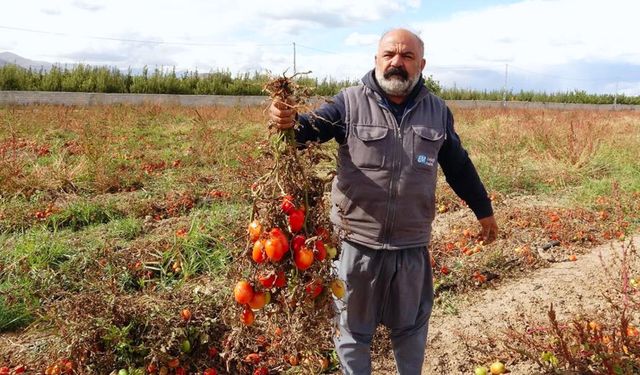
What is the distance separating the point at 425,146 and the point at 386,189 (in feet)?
0.88

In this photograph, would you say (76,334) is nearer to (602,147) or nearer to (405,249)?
(405,249)

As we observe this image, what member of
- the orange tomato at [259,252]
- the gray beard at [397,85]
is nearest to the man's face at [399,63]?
the gray beard at [397,85]

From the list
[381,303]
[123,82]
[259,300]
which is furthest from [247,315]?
[123,82]

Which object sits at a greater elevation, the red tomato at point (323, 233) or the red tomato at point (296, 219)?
the red tomato at point (296, 219)

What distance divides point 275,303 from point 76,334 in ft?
4.51

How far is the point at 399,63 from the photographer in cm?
224

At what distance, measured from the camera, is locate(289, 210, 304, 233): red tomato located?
177 centimetres

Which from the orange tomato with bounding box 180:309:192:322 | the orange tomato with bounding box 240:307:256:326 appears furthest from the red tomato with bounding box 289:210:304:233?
the orange tomato with bounding box 180:309:192:322

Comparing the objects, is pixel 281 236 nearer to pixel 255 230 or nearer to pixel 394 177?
pixel 255 230

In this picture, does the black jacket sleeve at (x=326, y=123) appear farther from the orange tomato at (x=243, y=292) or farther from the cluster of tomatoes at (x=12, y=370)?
the cluster of tomatoes at (x=12, y=370)

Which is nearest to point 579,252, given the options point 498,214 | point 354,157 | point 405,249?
point 498,214

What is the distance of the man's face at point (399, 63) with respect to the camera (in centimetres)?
225

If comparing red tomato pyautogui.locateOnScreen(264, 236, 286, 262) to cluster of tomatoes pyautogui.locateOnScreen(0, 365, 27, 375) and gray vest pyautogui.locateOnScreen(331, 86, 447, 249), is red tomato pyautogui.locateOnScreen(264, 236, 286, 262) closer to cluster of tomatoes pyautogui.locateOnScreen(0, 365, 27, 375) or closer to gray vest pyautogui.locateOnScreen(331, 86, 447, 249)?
gray vest pyautogui.locateOnScreen(331, 86, 447, 249)

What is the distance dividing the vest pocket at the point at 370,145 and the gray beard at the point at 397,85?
6.8 inches
